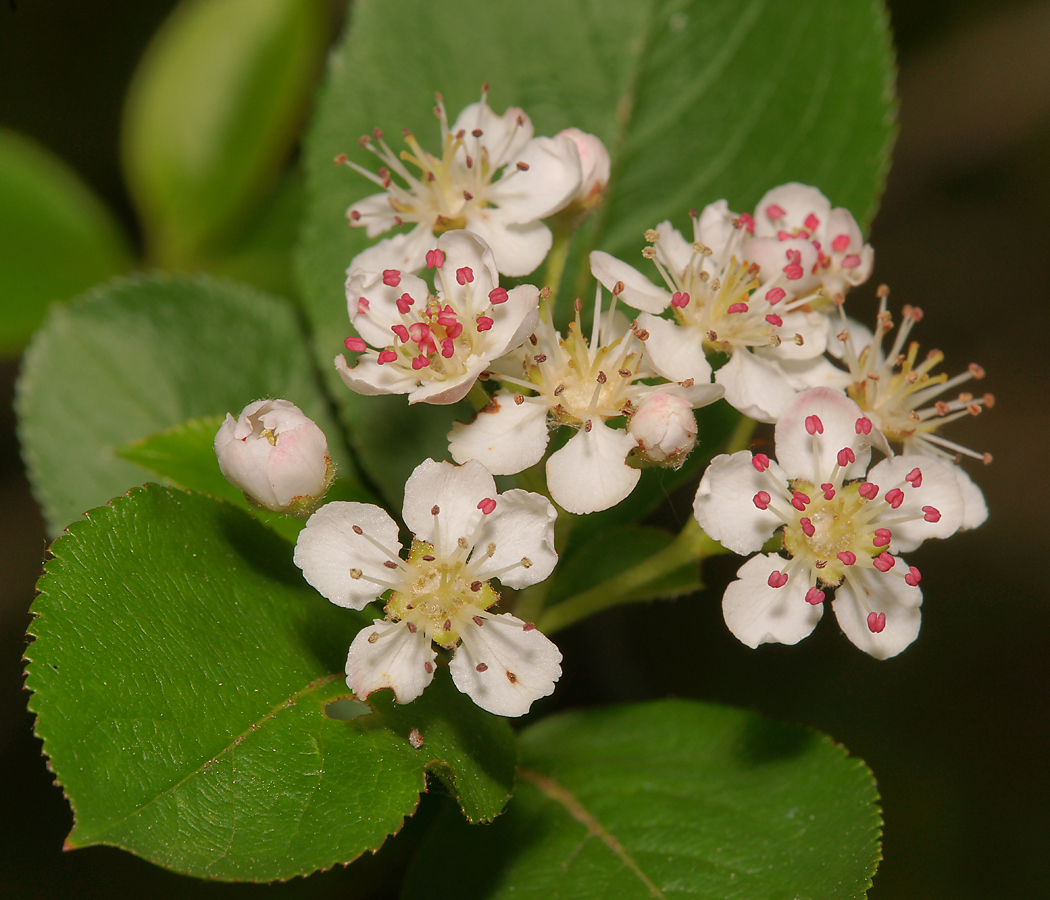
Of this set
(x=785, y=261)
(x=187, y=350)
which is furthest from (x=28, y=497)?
(x=785, y=261)

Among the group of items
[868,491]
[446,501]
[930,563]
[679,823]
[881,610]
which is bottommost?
[930,563]

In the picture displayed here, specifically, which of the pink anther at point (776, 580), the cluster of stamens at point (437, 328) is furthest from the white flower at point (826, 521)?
the cluster of stamens at point (437, 328)

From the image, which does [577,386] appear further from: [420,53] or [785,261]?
[420,53]

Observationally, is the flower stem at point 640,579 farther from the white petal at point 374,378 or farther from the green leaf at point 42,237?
the green leaf at point 42,237

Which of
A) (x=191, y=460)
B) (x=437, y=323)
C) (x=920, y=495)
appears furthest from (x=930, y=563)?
(x=191, y=460)

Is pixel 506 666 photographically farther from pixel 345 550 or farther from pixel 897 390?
pixel 897 390
